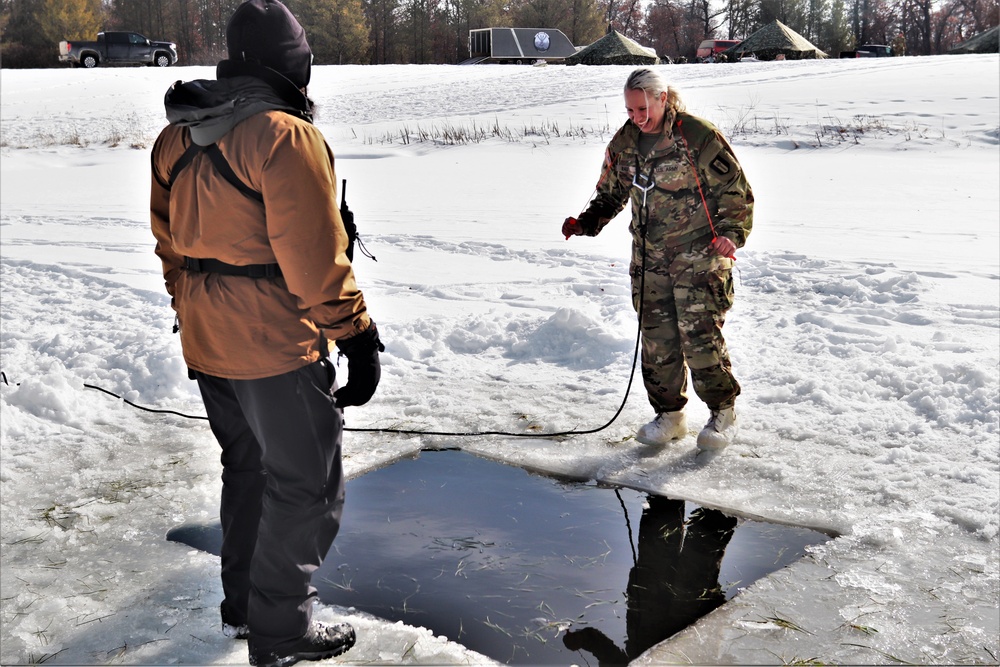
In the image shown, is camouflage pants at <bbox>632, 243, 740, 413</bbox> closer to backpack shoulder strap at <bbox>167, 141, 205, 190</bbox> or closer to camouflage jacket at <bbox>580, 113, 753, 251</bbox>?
camouflage jacket at <bbox>580, 113, 753, 251</bbox>

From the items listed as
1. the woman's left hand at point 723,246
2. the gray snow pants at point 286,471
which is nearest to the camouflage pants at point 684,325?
the woman's left hand at point 723,246

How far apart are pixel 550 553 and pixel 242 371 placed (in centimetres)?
150

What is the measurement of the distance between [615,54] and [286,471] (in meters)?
33.9

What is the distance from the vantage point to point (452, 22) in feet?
156

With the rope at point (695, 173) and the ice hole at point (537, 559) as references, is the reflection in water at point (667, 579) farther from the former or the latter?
the rope at point (695, 173)

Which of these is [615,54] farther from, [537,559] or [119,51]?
[537,559]

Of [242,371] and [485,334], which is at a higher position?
[242,371]

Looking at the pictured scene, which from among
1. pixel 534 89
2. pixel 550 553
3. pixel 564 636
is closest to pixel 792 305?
pixel 550 553

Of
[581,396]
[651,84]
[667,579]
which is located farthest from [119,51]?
[667,579]

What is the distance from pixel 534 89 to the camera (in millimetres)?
26469

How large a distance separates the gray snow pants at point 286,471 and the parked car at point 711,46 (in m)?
44.7

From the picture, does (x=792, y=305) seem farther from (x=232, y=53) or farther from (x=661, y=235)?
(x=232, y=53)

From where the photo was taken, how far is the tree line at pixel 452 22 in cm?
4391

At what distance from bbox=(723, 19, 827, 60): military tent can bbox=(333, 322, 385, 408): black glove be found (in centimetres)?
3495
